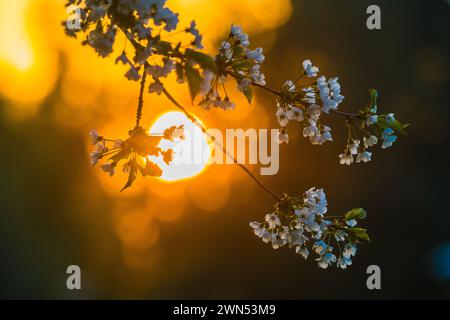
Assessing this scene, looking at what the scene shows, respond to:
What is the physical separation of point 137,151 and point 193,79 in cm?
49

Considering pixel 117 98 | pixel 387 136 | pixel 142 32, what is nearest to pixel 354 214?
pixel 387 136

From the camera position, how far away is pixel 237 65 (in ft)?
7.81

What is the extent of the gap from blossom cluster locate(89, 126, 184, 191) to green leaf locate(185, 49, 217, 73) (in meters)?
0.42

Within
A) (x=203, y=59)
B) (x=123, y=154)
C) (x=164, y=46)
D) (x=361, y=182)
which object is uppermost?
(x=361, y=182)

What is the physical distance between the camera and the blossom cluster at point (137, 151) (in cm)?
231

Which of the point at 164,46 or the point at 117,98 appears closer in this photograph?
the point at 164,46

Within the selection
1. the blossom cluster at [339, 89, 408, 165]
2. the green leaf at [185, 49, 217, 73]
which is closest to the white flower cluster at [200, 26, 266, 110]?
the green leaf at [185, 49, 217, 73]

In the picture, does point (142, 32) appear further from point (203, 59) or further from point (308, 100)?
point (308, 100)

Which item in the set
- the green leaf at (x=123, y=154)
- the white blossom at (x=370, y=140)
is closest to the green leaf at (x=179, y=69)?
the green leaf at (x=123, y=154)

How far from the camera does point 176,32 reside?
91.0 inches

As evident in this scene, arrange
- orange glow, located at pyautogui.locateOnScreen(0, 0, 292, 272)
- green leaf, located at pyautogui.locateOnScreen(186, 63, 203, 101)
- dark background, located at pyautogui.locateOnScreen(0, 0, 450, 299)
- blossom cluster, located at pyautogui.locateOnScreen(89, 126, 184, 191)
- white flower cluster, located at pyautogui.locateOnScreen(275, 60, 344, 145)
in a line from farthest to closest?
orange glow, located at pyautogui.locateOnScreen(0, 0, 292, 272)
dark background, located at pyautogui.locateOnScreen(0, 0, 450, 299)
white flower cluster, located at pyautogui.locateOnScreen(275, 60, 344, 145)
blossom cluster, located at pyautogui.locateOnScreen(89, 126, 184, 191)
green leaf, located at pyautogui.locateOnScreen(186, 63, 203, 101)

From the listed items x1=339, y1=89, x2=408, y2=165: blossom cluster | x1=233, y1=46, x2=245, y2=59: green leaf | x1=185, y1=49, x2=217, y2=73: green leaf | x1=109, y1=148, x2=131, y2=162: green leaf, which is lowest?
x1=109, y1=148, x2=131, y2=162: green leaf

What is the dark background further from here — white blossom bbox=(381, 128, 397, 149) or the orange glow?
white blossom bbox=(381, 128, 397, 149)

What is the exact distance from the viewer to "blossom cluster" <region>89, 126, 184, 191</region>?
231 cm
